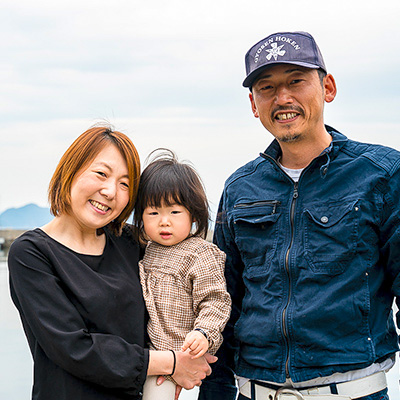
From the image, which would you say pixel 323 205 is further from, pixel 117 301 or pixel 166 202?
pixel 117 301

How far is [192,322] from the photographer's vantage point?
7.10ft

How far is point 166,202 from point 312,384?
2.49 feet

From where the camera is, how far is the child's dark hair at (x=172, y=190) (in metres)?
2.21

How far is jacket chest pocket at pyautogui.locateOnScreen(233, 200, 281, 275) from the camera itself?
6.95 feet

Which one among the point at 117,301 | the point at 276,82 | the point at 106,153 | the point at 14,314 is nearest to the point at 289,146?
the point at 276,82

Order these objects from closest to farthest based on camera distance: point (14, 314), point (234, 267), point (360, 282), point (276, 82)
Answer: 1. point (360, 282)
2. point (276, 82)
3. point (234, 267)
4. point (14, 314)

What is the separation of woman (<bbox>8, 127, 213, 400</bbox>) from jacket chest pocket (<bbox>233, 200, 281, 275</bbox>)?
1.21ft

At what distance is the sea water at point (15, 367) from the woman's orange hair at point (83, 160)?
1907 mm

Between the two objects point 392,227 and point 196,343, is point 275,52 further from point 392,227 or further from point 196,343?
point 196,343

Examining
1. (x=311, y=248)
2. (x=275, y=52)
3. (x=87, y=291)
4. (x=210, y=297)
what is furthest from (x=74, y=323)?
(x=275, y=52)

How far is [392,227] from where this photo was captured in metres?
1.99

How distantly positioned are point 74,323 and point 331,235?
833mm

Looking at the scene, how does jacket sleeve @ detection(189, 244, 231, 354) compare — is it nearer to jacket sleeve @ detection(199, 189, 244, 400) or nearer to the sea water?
A: jacket sleeve @ detection(199, 189, 244, 400)

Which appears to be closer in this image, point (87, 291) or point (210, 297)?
point (87, 291)
